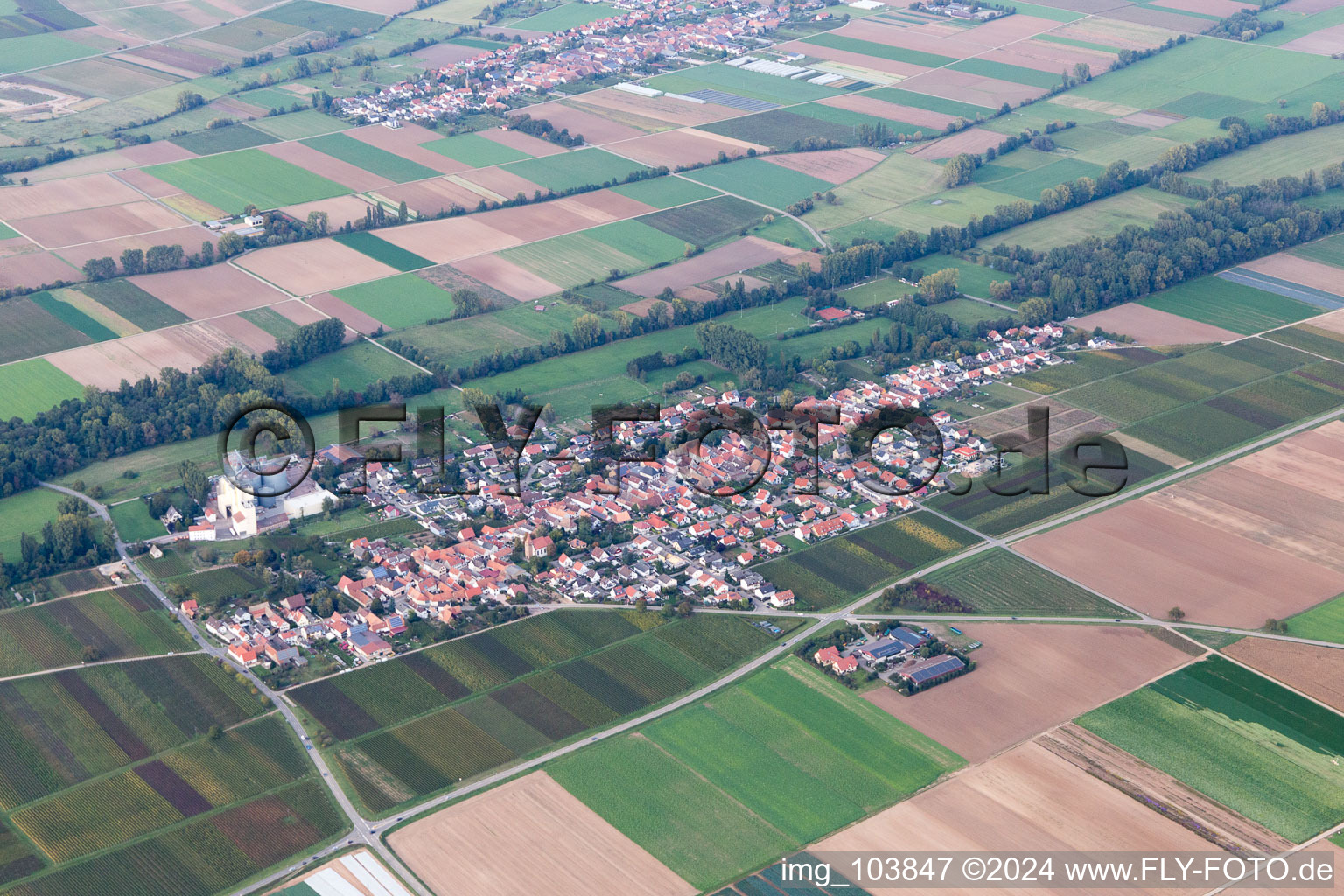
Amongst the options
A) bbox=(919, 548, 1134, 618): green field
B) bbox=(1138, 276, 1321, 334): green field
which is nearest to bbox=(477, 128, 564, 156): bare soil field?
bbox=(1138, 276, 1321, 334): green field

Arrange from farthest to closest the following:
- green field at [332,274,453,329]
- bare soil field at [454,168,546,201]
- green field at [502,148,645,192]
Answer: green field at [502,148,645,192] → bare soil field at [454,168,546,201] → green field at [332,274,453,329]

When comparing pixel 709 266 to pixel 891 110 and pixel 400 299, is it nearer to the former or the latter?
pixel 400 299

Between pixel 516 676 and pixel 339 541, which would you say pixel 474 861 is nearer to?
pixel 516 676

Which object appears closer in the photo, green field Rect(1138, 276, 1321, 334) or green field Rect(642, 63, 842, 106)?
green field Rect(1138, 276, 1321, 334)

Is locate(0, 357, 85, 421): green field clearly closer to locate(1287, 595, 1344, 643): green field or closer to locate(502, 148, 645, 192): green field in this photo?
locate(502, 148, 645, 192): green field

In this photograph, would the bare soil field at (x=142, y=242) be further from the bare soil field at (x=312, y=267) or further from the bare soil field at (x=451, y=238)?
the bare soil field at (x=451, y=238)
